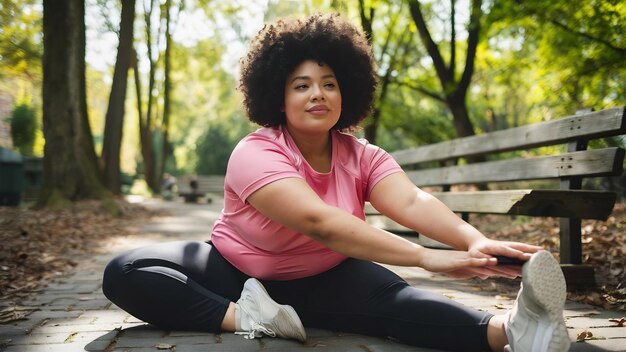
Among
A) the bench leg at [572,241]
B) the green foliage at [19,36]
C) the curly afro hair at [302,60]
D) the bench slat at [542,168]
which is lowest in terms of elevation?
the bench leg at [572,241]

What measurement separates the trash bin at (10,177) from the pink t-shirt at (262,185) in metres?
11.8

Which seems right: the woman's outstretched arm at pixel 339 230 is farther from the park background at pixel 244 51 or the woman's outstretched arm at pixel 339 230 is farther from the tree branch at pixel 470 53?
the tree branch at pixel 470 53

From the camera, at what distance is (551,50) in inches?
318

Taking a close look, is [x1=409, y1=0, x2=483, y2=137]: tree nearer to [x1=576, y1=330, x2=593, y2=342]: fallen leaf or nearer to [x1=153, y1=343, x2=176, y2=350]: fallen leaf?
[x1=576, y1=330, x2=593, y2=342]: fallen leaf

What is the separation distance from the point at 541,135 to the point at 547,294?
2.63 metres

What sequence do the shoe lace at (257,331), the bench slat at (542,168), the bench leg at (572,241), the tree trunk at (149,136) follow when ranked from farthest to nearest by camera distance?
1. the tree trunk at (149,136)
2. the bench leg at (572,241)
3. the bench slat at (542,168)
4. the shoe lace at (257,331)

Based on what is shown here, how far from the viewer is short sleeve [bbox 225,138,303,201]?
7.37ft

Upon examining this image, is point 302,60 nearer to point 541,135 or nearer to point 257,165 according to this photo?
point 257,165

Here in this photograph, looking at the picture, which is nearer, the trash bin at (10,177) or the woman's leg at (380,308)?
the woman's leg at (380,308)

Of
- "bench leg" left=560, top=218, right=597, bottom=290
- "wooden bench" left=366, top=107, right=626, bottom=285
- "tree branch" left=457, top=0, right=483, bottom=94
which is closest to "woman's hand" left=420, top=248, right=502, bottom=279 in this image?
"wooden bench" left=366, top=107, right=626, bottom=285

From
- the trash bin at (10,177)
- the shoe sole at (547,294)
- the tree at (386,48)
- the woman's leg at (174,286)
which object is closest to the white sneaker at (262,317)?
the woman's leg at (174,286)

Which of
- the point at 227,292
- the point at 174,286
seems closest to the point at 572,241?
the point at 227,292

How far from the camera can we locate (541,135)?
4.13 m

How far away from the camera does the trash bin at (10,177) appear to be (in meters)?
12.7
